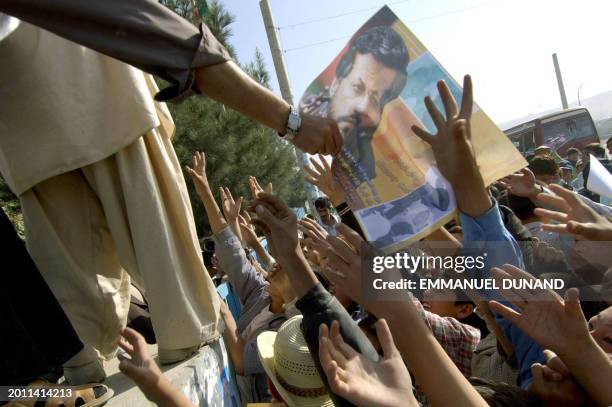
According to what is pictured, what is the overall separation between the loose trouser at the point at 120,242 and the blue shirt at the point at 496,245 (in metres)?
0.94

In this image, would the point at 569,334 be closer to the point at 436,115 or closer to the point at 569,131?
the point at 436,115

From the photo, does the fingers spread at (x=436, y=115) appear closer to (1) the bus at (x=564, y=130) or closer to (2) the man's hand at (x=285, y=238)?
(2) the man's hand at (x=285, y=238)

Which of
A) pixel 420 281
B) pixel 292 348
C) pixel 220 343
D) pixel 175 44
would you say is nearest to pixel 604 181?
pixel 420 281

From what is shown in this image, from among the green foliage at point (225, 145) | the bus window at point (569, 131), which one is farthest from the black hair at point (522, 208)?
the bus window at point (569, 131)

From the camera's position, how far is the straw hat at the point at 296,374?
165 centimetres

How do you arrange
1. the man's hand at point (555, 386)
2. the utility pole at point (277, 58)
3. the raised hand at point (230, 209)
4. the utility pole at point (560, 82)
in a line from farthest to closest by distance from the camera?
the utility pole at point (560, 82) → the utility pole at point (277, 58) → the raised hand at point (230, 209) → the man's hand at point (555, 386)

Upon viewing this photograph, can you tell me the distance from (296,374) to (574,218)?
1.08m

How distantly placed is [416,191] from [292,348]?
76 centimetres

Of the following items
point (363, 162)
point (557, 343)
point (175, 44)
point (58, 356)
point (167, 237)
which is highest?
point (175, 44)

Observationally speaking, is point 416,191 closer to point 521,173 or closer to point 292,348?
point 292,348

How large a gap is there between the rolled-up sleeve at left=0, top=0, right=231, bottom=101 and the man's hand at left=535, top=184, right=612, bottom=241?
1.08m

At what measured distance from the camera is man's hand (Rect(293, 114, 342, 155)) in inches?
54.6

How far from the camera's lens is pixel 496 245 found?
A: 1.47 m

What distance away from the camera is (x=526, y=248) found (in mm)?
1981
